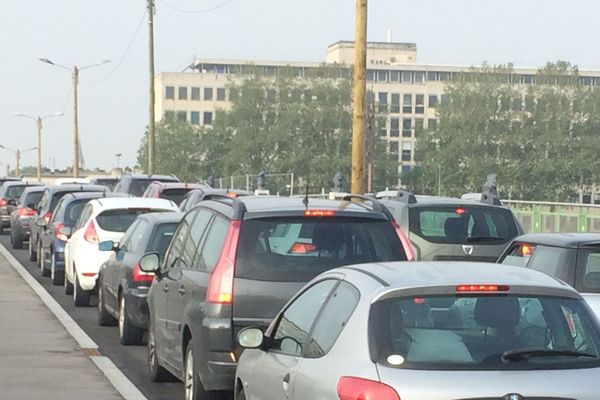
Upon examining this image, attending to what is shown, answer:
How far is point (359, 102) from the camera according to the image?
24.8 meters

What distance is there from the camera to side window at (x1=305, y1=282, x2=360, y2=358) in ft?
21.1

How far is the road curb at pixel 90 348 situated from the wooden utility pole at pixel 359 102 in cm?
628

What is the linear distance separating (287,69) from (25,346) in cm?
9887

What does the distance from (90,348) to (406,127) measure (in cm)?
12609

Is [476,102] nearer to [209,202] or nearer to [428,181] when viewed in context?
[428,181]

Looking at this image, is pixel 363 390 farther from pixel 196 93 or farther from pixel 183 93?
pixel 183 93

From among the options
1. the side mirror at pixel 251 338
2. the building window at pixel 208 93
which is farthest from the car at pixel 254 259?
the building window at pixel 208 93

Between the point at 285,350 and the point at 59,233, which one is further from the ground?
the point at 285,350

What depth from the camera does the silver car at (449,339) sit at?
5.77 metres

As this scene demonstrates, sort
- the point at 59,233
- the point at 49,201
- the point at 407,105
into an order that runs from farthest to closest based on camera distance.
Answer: the point at 407,105 < the point at 49,201 < the point at 59,233

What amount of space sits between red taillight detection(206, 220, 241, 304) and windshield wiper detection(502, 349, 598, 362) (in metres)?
3.55

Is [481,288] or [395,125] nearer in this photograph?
[481,288]

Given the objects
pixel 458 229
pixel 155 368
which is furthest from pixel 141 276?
pixel 458 229

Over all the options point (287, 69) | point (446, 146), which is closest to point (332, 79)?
point (287, 69)
